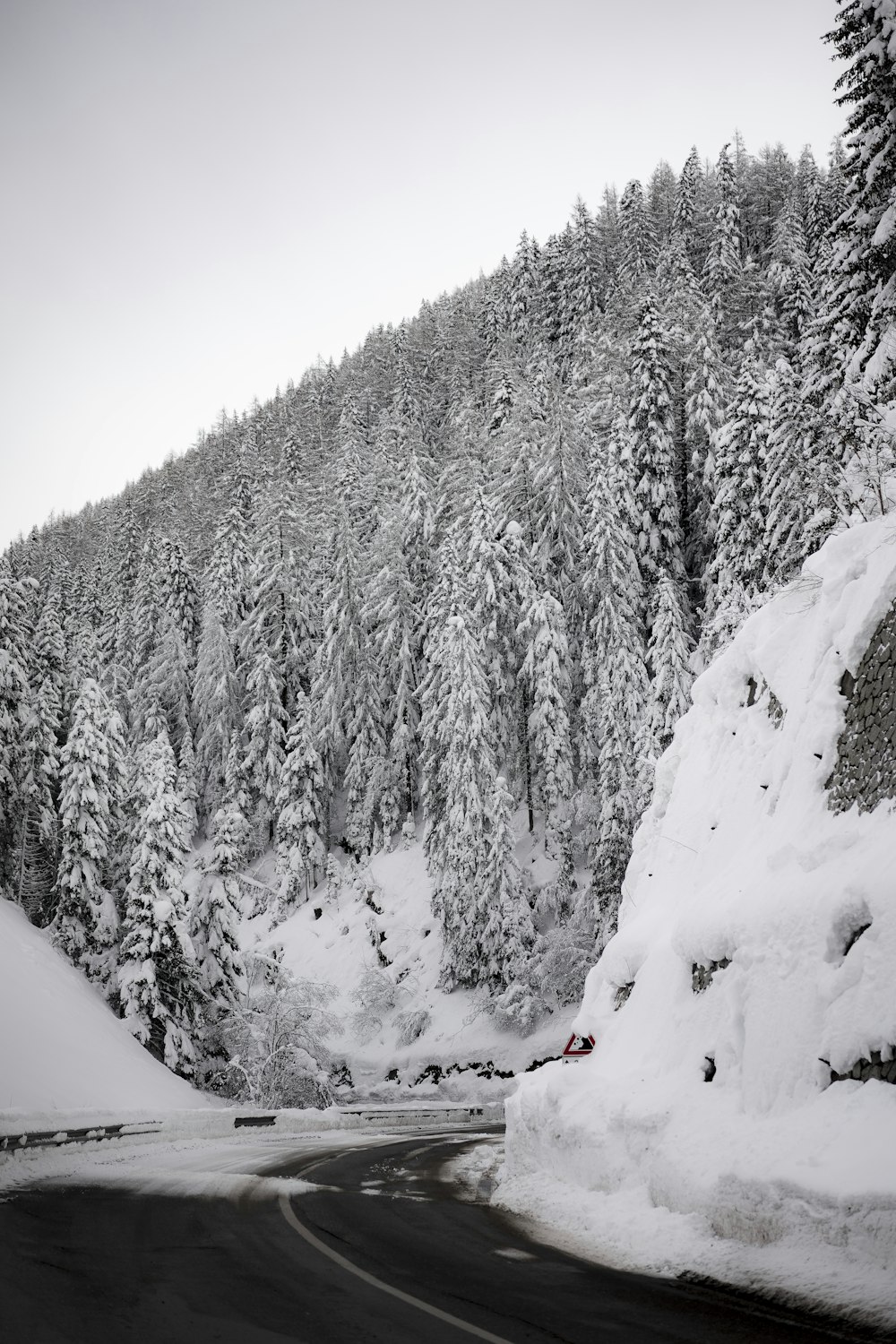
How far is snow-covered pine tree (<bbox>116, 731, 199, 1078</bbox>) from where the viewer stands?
2856cm

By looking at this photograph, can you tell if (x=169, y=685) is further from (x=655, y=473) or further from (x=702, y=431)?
(x=702, y=431)

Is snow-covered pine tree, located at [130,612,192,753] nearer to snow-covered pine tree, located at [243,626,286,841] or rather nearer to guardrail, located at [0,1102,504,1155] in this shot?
snow-covered pine tree, located at [243,626,286,841]

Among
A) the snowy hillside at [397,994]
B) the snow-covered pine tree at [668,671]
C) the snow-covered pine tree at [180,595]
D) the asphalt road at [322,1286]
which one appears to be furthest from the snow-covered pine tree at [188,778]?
the asphalt road at [322,1286]

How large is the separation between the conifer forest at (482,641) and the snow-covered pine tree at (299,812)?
0.47ft

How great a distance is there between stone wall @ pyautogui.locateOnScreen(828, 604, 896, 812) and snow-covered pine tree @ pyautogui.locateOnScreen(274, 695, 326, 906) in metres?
36.4

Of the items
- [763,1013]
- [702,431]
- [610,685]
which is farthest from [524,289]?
[763,1013]

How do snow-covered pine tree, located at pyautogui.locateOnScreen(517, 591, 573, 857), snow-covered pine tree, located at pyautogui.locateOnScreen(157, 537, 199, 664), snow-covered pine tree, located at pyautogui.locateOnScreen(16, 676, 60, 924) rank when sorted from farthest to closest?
snow-covered pine tree, located at pyautogui.locateOnScreen(157, 537, 199, 664)
snow-covered pine tree, located at pyautogui.locateOnScreen(16, 676, 60, 924)
snow-covered pine tree, located at pyautogui.locateOnScreen(517, 591, 573, 857)

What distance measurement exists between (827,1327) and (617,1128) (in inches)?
130

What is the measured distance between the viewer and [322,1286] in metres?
5.98

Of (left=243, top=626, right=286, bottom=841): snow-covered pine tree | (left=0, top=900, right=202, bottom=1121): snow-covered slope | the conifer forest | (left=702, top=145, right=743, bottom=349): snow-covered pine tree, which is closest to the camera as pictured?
(left=0, top=900, right=202, bottom=1121): snow-covered slope

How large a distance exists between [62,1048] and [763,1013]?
831 inches

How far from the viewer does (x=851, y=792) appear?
8062 mm

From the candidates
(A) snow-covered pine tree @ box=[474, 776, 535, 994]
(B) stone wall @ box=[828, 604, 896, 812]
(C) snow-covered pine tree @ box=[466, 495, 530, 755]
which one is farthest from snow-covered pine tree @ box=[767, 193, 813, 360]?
(B) stone wall @ box=[828, 604, 896, 812]

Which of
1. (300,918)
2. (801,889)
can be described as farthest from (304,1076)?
(801,889)
